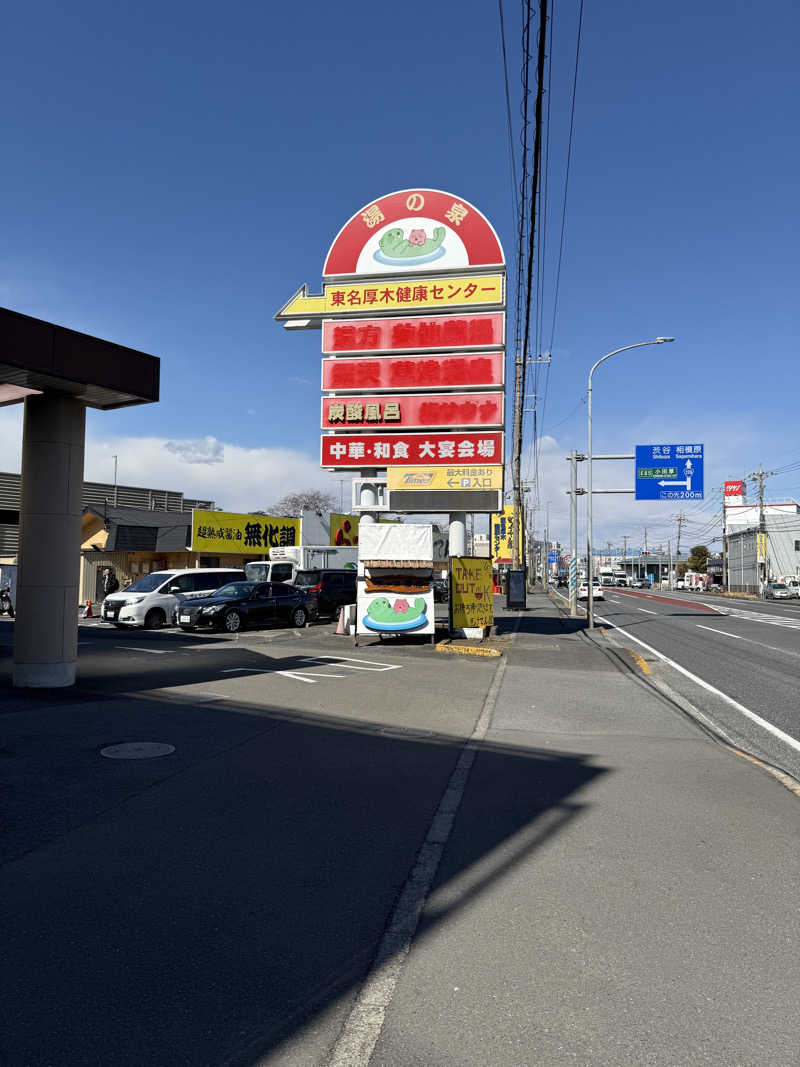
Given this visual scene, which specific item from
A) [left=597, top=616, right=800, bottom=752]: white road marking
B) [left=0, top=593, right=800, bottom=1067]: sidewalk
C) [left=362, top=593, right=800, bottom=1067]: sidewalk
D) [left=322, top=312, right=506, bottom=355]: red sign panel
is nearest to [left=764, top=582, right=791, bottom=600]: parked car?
[left=597, top=616, right=800, bottom=752]: white road marking

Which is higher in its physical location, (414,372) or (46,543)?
(414,372)

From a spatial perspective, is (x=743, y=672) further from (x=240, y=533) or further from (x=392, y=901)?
(x=240, y=533)

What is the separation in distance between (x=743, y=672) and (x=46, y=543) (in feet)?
42.3

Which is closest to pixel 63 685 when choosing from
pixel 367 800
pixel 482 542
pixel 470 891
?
pixel 367 800

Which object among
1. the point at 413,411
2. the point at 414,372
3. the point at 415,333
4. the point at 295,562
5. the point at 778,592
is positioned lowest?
the point at 778,592

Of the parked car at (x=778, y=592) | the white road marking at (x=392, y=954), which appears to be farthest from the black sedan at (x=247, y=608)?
the parked car at (x=778, y=592)

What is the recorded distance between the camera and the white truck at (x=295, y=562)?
3081cm

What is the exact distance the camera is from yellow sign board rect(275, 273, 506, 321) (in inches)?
838

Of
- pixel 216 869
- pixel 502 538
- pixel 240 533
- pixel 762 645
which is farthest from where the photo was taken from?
pixel 502 538

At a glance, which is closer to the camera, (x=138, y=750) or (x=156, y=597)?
(x=138, y=750)

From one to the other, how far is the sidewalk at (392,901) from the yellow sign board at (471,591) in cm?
1219

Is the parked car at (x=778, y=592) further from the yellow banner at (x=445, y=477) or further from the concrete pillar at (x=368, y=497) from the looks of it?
the concrete pillar at (x=368, y=497)

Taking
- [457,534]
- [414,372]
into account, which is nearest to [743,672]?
[457,534]

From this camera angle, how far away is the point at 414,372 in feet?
71.1
